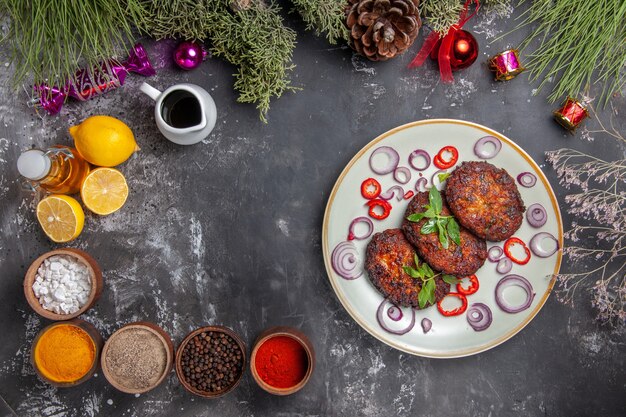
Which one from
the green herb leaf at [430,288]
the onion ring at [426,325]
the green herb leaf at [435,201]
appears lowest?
the onion ring at [426,325]

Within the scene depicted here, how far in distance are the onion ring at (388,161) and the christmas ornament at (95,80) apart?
39.2 inches

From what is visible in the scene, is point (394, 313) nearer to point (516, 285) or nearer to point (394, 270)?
point (394, 270)

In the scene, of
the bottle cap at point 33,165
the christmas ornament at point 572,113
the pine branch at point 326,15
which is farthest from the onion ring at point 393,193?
the bottle cap at point 33,165

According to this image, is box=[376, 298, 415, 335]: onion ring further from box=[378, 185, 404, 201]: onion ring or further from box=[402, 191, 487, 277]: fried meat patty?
box=[378, 185, 404, 201]: onion ring

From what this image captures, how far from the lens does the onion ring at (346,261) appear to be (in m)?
2.12

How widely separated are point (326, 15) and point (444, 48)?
521 millimetres

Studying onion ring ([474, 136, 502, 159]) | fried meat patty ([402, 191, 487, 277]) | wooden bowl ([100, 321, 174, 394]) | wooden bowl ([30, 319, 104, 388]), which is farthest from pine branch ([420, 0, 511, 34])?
wooden bowl ([30, 319, 104, 388])

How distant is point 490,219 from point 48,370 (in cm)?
185

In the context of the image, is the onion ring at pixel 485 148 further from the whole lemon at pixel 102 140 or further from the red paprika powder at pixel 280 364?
the whole lemon at pixel 102 140

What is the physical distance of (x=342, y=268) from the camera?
2.12 metres

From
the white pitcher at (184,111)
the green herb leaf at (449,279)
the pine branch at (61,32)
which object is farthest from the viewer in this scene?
the green herb leaf at (449,279)

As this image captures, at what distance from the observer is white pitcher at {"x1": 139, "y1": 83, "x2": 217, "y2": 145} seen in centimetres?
197

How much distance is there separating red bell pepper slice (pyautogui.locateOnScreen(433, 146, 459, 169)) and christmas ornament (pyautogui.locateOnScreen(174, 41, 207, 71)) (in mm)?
1066

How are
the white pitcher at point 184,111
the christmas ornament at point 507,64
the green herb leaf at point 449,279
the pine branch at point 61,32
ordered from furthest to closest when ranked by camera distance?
the christmas ornament at point 507,64 < the green herb leaf at point 449,279 < the white pitcher at point 184,111 < the pine branch at point 61,32
